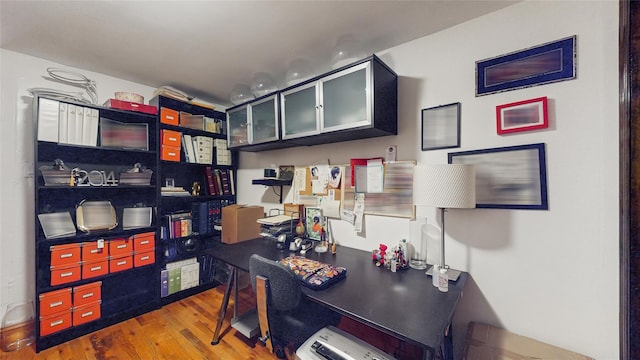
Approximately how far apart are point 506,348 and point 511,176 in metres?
0.93

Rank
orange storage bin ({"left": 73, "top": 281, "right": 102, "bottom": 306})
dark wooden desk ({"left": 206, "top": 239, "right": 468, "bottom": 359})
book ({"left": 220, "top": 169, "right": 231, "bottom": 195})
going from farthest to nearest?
1. book ({"left": 220, "top": 169, "right": 231, "bottom": 195})
2. orange storage bin ({"left": 73, "top": 281, "right": 102, "bottom": 306})
3. dark wooden desk ({"left": 206, "top": 239, "right": 468, "bottom": 359})

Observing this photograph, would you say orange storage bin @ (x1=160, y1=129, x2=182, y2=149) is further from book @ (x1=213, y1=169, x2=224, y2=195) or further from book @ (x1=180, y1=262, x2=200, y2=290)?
book @ (x1=180, y1=262, x2=200, y2=290)

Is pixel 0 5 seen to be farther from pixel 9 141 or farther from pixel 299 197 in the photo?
pixel 299 197

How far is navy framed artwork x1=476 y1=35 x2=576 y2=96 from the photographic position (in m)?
1.26

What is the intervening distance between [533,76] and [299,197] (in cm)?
192

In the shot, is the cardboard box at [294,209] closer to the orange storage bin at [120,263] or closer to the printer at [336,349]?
the printer at [336,349]

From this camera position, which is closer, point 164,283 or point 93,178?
point 93,178

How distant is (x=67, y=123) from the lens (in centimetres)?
192

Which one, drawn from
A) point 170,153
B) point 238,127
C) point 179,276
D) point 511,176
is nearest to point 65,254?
point 179,276

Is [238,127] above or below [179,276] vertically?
above

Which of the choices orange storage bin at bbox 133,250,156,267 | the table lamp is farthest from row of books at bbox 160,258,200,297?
the table lamp

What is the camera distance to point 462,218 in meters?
1.55

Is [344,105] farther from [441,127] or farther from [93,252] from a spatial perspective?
[93,252]

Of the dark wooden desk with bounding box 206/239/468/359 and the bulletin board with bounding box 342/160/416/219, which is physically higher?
the bulletin board with bounding box 342/160/416/219
